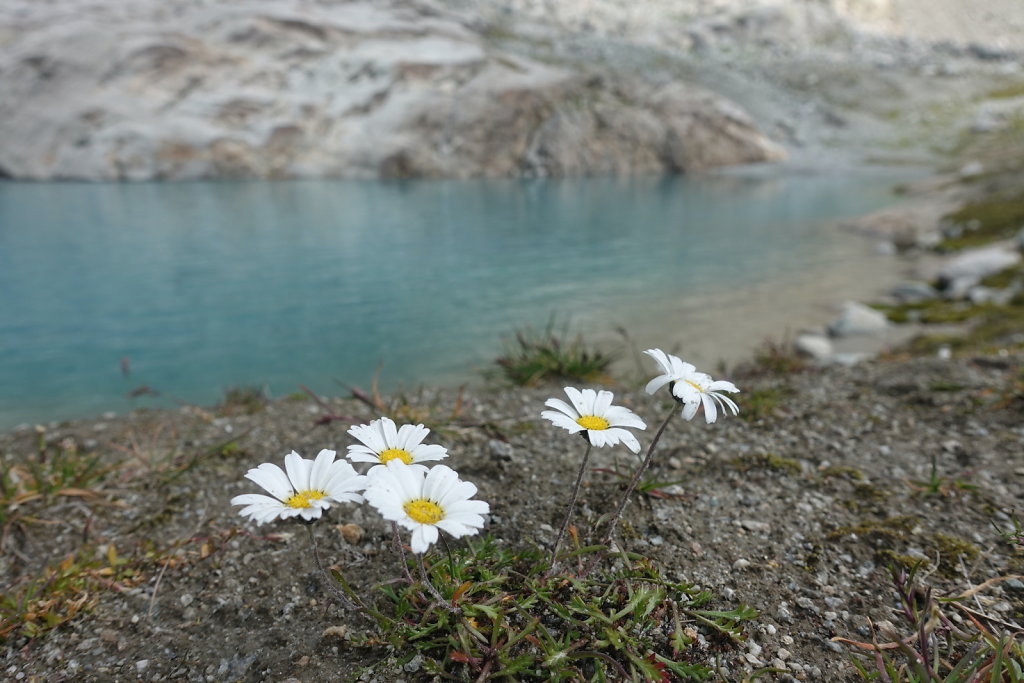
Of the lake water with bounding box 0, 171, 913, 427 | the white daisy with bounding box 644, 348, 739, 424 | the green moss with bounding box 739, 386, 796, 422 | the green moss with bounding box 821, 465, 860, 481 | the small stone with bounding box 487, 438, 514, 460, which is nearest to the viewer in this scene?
the white daisy with bounding box 644, 348, 739, 424

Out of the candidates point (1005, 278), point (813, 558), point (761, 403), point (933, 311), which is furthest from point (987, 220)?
point (813, 558)

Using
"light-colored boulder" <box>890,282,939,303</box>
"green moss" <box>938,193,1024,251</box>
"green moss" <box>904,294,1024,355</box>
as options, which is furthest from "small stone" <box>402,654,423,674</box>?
"green moss" <box>938,193,1024,251</box>

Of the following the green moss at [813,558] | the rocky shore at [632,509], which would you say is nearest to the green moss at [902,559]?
the rocky shore at [632,509]

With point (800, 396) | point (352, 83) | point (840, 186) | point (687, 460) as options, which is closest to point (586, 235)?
point (800, 396)

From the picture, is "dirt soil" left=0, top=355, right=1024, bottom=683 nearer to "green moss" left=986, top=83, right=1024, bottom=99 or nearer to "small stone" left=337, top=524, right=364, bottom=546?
"small stone" left=337, top=524, right=364, bottom=546

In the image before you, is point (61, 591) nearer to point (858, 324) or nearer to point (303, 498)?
point (303, 498)
